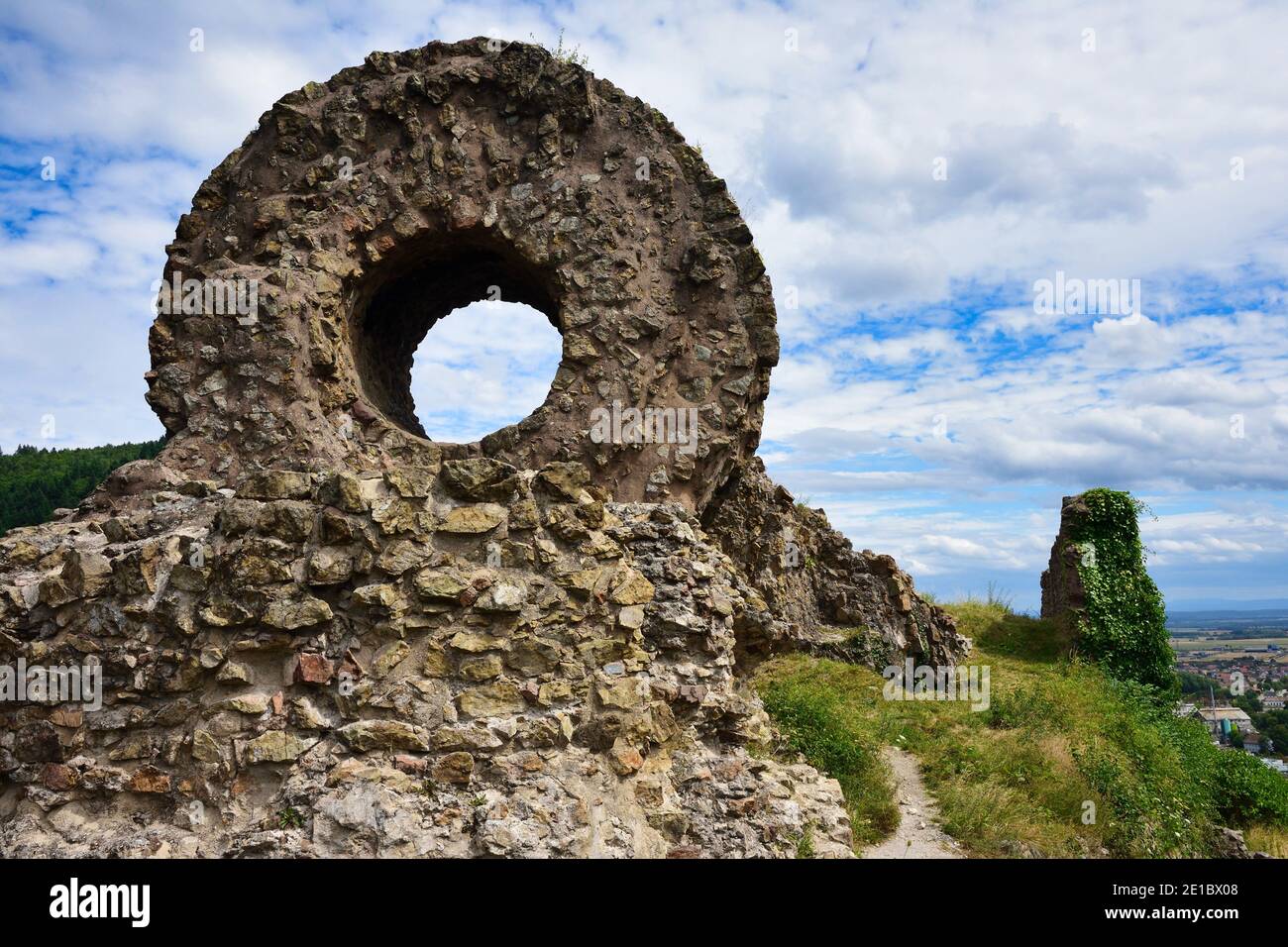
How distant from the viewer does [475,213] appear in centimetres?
828

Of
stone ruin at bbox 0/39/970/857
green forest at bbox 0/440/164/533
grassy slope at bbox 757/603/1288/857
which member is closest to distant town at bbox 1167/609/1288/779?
grassy slope at bbox 757/603/1288/857

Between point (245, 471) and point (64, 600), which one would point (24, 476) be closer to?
point (245, 471)

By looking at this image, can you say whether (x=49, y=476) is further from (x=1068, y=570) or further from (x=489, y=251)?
(x=1068, y=570)

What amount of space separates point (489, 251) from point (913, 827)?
6.74 metres

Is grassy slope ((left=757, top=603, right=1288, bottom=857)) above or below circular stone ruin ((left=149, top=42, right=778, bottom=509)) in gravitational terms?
below

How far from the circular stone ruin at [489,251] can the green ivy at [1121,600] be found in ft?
25.1

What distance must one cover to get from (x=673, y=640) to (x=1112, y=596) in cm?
1031

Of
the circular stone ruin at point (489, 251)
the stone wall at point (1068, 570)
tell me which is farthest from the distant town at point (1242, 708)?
the circular stone ruin at point (489, 251)

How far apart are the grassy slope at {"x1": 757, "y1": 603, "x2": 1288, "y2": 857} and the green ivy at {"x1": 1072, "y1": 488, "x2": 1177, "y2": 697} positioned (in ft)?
4.71

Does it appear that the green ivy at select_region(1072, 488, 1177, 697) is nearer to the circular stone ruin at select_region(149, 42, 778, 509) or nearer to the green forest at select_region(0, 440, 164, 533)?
the circular stone ruin at select_region(149, 42, 778, 509)

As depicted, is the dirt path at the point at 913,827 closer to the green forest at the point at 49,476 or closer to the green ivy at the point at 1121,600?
the green ivy at the point at 1121,600

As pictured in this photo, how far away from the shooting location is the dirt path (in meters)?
5.63

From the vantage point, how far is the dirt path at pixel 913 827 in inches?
222

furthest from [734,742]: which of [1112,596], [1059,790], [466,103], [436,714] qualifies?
[1112,596]
